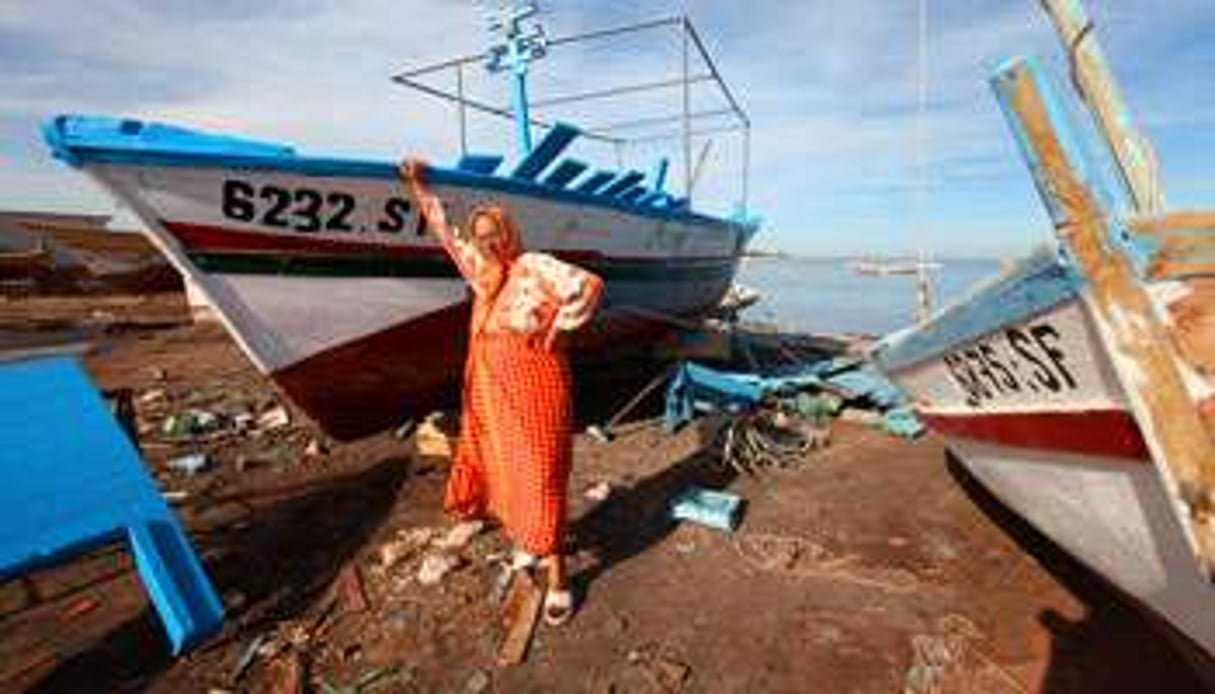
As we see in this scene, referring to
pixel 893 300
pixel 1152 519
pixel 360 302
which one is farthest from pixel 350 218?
pixel 893 300

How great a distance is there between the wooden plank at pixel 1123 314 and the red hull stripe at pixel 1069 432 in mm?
196

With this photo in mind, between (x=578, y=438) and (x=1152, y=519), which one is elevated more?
(x=1152, y=519)

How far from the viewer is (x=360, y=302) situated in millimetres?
5066

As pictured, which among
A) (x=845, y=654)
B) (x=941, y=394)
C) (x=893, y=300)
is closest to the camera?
(x=845, y=654)

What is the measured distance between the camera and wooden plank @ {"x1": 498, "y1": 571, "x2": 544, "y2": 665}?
325 centimetres

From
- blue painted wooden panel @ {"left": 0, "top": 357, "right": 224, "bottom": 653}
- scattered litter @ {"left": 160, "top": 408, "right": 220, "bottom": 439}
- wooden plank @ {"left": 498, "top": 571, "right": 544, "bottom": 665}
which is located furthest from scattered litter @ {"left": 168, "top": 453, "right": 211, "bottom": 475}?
wooden plank @ {"left": 498, "top": 571, "right": 544, "bottom": 665}

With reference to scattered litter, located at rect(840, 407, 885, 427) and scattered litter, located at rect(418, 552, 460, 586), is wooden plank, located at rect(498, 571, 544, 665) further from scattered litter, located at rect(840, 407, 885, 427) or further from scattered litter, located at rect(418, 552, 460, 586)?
scattered litter, located at rect(840, 407, 885, 427)

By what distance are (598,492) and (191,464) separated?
10.4 feet

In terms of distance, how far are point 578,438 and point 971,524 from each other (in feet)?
10.6

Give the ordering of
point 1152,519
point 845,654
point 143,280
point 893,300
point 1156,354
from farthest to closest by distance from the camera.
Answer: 1. point 893,300
2. point 143,280
3. point 845,654
4. point 1152,519
5. point 1156,354

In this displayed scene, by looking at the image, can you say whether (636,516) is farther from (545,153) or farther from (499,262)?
(545,153)

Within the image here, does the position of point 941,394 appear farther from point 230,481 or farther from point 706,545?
point 230,481

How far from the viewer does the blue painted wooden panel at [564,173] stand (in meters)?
5.82

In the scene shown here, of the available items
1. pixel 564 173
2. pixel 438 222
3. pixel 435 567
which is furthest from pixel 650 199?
pixel 435 567
